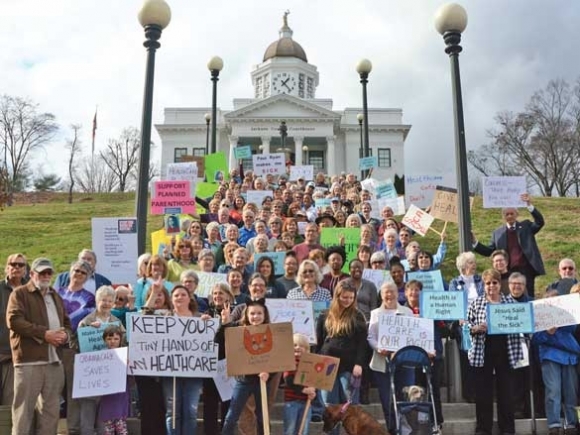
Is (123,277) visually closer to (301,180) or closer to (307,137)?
(301,180)

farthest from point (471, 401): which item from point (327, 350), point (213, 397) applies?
point (213, 397)

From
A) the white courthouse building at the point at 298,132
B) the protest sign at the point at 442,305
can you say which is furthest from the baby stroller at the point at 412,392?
the white courthouse building at the point at 298,132

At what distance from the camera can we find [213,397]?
282 inches

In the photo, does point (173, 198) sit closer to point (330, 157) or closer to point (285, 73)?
point (330, 157)

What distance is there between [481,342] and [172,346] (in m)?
3.68

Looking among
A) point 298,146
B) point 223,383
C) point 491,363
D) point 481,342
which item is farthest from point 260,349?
point 298,146

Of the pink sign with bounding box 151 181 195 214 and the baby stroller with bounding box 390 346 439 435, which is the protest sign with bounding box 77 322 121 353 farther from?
the pink sign with bounding box 151 181 195 214

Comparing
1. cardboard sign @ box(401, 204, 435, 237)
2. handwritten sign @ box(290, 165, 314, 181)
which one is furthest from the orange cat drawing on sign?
handwritten sign @ box(290, 165, 314, 181)

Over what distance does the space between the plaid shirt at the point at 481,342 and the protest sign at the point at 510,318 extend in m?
0.10

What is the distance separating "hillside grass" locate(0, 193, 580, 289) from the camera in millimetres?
17734

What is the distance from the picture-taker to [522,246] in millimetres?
9867

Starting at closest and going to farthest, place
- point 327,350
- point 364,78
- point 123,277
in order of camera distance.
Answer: point 327,350
point 123,277
point 364,78

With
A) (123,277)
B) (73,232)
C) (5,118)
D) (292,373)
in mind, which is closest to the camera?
(292,373)

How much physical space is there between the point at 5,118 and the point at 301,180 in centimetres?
4977
